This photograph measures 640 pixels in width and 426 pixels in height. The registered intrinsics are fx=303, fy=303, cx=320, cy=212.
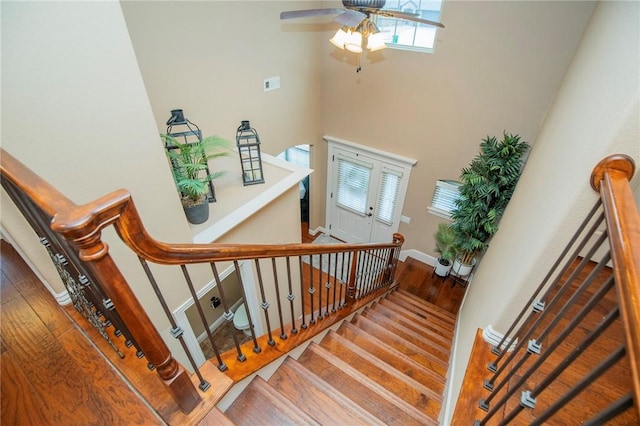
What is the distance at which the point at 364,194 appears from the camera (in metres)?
5.71

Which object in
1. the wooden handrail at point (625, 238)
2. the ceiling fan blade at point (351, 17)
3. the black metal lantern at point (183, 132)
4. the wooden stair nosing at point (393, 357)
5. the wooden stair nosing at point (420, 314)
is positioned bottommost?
the wooden stair nosing at point (420, 314)

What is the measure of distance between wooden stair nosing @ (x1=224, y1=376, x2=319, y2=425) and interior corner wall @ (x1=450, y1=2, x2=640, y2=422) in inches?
43.7

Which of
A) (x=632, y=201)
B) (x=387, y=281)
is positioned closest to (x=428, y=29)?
(x=387, y=281)

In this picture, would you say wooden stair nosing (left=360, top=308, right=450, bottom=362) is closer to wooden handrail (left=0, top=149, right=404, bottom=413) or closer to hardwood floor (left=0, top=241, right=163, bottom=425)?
wooden handrail (left=0, top=149, right=404, bottom=413)

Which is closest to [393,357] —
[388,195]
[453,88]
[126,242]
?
[126,242]

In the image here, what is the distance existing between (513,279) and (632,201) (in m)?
0.98

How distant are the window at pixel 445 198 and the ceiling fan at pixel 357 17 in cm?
256

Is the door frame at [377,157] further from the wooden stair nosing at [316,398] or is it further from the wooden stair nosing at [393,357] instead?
the wooden stair nosing at [316,398]

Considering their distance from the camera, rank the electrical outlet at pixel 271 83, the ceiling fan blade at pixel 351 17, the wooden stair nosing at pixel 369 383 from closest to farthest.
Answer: the wooden stair nosing at pixel 369 383 → the ceiling fan blade at pixel 351 17 → the electrical outlet at pixel 271 83

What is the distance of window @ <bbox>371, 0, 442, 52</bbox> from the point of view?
3.91 metres

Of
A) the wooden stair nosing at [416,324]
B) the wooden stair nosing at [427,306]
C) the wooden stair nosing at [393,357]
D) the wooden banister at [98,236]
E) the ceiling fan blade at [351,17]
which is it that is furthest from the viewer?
the wooden stair nosing at [427,306]

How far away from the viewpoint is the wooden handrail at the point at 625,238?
1.94ft

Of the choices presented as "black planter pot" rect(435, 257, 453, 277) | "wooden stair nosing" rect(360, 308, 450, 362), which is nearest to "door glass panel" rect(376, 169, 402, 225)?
"black planter pot" rect(435, 257, 453, 277)

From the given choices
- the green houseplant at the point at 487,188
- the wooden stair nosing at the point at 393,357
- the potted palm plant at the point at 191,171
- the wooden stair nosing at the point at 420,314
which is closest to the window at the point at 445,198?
the green houseplant at the point at 487,188
